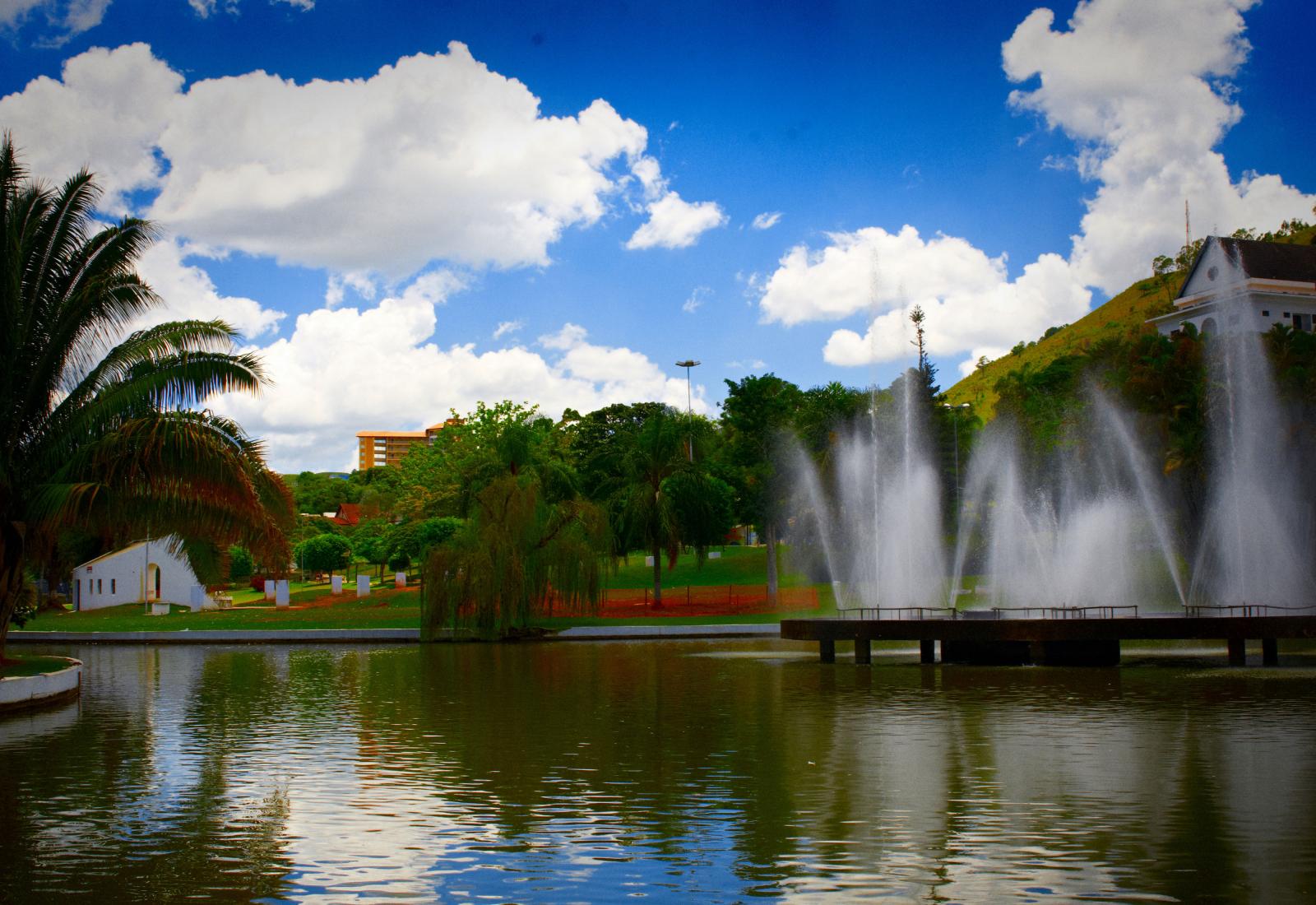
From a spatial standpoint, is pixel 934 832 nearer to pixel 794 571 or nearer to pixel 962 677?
pixel 962 677

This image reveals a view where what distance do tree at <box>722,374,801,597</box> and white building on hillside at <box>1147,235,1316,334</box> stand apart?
29083 millimetres

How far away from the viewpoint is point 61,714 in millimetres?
21656

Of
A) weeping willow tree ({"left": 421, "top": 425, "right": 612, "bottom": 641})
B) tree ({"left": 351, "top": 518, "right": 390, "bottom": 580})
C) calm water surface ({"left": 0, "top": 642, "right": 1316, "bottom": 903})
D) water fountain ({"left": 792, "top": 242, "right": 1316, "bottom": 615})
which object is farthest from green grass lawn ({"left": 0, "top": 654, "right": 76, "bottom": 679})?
tree ({"left": 351, "top": 518, "right": 390, "bottom": 580})

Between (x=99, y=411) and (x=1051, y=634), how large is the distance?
20.6 metres

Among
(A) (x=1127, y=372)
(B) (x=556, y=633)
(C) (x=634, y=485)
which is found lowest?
(B) (x=556, y=633)

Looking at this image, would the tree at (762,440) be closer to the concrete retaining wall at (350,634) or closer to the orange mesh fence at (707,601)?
the orange mesh fence at (707,601)

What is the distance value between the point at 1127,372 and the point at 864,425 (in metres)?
19.4

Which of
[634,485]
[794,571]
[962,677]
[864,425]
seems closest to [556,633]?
[634,485]

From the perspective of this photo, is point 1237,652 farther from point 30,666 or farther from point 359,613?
point 359,613

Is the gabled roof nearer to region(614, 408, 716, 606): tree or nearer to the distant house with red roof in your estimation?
region(614, 408, 716, 606): tree

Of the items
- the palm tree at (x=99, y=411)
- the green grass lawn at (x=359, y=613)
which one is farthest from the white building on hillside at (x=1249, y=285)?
the palm tree at (x=99, y=411)

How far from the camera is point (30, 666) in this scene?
2536cm

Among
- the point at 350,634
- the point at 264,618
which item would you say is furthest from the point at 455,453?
the point at 350,634

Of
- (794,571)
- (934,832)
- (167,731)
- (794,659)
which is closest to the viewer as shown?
(934,832)
